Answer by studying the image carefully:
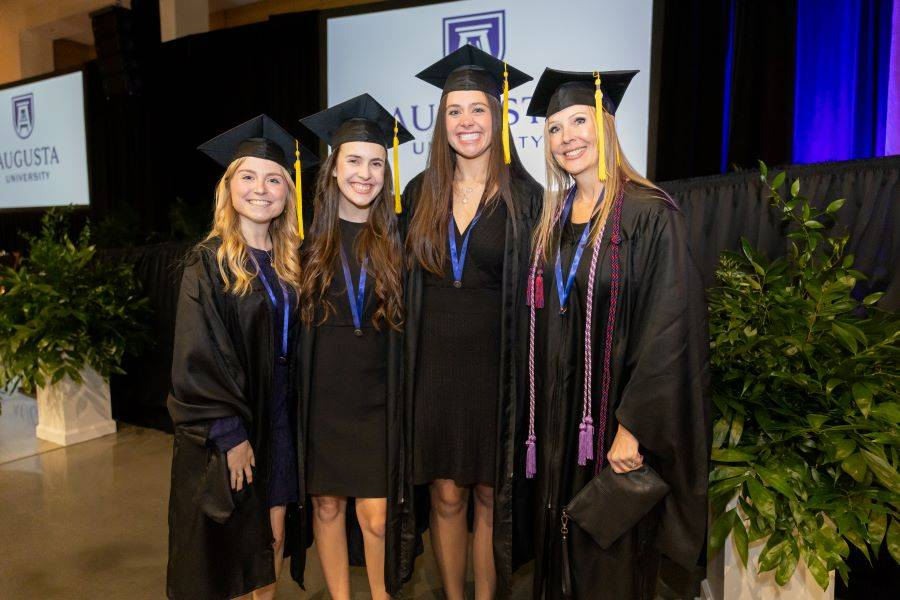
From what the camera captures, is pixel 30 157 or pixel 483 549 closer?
pixel 483 549

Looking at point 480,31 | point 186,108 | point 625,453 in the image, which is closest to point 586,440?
point 625,453

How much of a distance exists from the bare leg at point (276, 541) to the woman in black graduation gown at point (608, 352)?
84 centimetres

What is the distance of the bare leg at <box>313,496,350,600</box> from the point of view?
206 centimetres

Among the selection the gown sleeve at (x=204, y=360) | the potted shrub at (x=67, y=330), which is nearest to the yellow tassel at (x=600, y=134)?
the gown sleeve at (x=204, y=360)

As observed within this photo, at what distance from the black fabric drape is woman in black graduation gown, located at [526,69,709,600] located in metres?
1.36

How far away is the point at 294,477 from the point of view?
79.6 inches

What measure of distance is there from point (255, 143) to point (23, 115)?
26.8 ft

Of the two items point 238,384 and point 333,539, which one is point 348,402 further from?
point 333,539

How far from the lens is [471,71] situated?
195cm

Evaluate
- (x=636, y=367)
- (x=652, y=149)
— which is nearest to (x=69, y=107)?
(x=652, y=149)

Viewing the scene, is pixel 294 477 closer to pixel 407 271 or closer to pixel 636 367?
pixel 407 271

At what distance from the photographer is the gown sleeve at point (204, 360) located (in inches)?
69.4

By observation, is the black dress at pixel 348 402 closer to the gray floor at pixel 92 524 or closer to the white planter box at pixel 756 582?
the gray floor at pixel 92 524

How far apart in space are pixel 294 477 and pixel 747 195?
238cm
